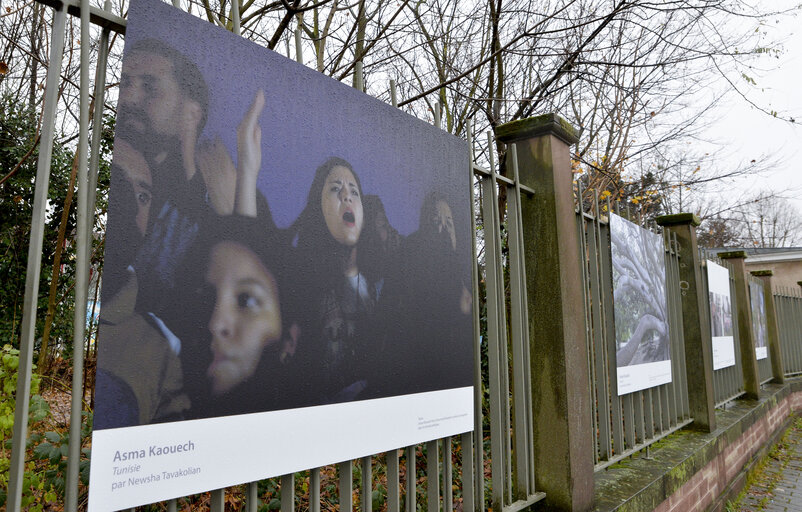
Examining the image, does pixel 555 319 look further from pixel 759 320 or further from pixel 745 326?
pixel 759 320

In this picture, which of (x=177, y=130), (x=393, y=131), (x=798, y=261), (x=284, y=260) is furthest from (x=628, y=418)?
(x=798, y=261)

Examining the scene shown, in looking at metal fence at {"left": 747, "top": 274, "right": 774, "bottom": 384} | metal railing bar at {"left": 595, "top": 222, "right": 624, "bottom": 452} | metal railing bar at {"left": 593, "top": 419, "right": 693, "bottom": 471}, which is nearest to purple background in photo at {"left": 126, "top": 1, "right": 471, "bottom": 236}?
metal railing bar at {"left": 595, "top": 222, "right": 624, "bottom": 452}

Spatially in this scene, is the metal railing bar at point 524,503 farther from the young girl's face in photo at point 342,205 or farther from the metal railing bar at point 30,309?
the metal railing bar at point 30,309

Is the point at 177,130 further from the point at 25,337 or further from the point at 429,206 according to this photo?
the point at 429,206

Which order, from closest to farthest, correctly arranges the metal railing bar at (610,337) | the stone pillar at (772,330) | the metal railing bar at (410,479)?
the metal railing bar at (410,479) → the metal railing bar at (610,337) → the stone pillar at (772,330)

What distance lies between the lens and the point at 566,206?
10.3ft

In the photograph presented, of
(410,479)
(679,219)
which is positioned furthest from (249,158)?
(679,219)

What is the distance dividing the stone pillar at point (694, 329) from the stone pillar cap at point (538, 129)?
2907mm

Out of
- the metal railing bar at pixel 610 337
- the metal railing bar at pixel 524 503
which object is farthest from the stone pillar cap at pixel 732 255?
the metal railing bar at pixel 524 503

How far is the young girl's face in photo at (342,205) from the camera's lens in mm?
1870

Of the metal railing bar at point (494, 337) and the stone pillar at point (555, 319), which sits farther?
the stone pillar at point (555, 319)

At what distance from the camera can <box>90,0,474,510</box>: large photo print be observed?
4.38 ft

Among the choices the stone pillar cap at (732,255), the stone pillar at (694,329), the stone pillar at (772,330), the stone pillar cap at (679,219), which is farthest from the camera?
the stone pillar at (772,330)

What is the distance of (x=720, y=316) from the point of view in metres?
6.51
